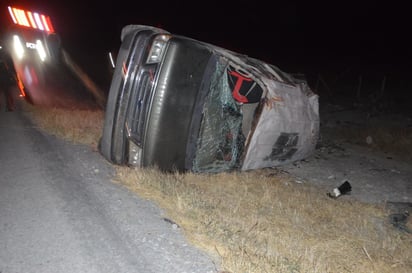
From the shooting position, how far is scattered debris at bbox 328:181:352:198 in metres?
5.36

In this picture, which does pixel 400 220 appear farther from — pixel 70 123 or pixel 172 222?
pixel 70 123

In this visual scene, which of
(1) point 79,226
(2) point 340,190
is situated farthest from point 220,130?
(1) point 79,226

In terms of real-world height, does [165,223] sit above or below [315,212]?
above

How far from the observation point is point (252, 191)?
5.04 m

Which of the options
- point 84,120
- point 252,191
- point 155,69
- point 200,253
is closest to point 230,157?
point 252,191

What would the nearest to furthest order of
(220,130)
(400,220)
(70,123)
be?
(400,220), (220,130), (70,123)

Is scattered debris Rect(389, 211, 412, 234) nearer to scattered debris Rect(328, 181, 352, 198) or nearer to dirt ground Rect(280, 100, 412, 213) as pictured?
dirt ground Rect(280, 100, 412, 213)

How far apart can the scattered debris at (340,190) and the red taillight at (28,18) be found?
8.84 meters

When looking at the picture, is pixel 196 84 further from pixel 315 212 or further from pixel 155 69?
pixel 315 212

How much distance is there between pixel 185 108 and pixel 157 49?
2.49ft

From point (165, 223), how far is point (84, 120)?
4.54 metres

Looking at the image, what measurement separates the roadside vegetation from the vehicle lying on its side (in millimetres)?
269

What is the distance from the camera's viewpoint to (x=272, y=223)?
4.12 meters

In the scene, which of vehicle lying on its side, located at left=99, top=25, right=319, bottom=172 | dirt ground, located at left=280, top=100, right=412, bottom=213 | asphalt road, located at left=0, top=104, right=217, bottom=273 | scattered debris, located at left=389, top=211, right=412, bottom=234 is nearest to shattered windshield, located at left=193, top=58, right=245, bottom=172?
vehicle lying on its side, located at left=99, top=25, right=319, bottom=172
